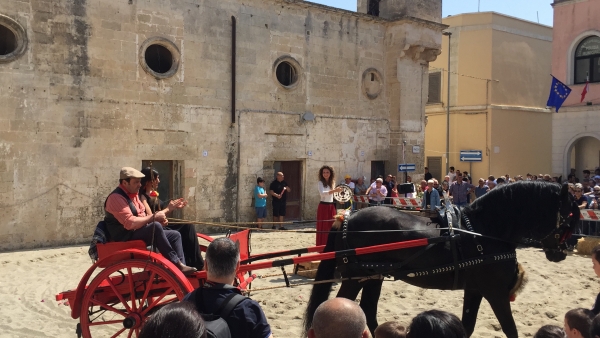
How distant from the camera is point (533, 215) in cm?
515

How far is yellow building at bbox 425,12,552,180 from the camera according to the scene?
82.7 feet

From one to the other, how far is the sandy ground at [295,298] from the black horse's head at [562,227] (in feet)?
3.75

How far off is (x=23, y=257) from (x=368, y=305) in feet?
25.2

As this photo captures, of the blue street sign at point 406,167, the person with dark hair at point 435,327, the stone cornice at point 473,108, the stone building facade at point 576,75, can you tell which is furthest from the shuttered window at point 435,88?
the person with dark hair at point 435,327

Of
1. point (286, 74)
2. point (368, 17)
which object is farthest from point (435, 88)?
point (286, 74)

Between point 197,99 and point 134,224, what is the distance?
30.6ft

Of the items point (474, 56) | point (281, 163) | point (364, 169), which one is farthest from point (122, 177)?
point (474, 56)

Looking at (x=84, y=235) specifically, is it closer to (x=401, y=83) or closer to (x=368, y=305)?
(x=368, y=305)

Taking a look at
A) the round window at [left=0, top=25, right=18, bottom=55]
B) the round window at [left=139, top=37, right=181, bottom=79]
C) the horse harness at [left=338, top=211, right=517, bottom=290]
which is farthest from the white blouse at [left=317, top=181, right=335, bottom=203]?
the round window at [left=0, top=25, right=18, bottom=55]

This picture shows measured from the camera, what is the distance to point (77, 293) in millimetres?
4980

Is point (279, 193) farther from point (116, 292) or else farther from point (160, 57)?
point (116, 292)

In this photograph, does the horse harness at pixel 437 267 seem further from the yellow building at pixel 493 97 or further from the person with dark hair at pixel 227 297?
the yellow building at pixel 493 97

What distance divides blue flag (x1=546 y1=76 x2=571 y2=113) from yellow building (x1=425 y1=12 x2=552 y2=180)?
535 centimetres

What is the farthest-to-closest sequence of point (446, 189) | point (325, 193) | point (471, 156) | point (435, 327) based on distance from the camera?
point (471, 156), point (446, 189), point (325, 193), point (435, 327)
